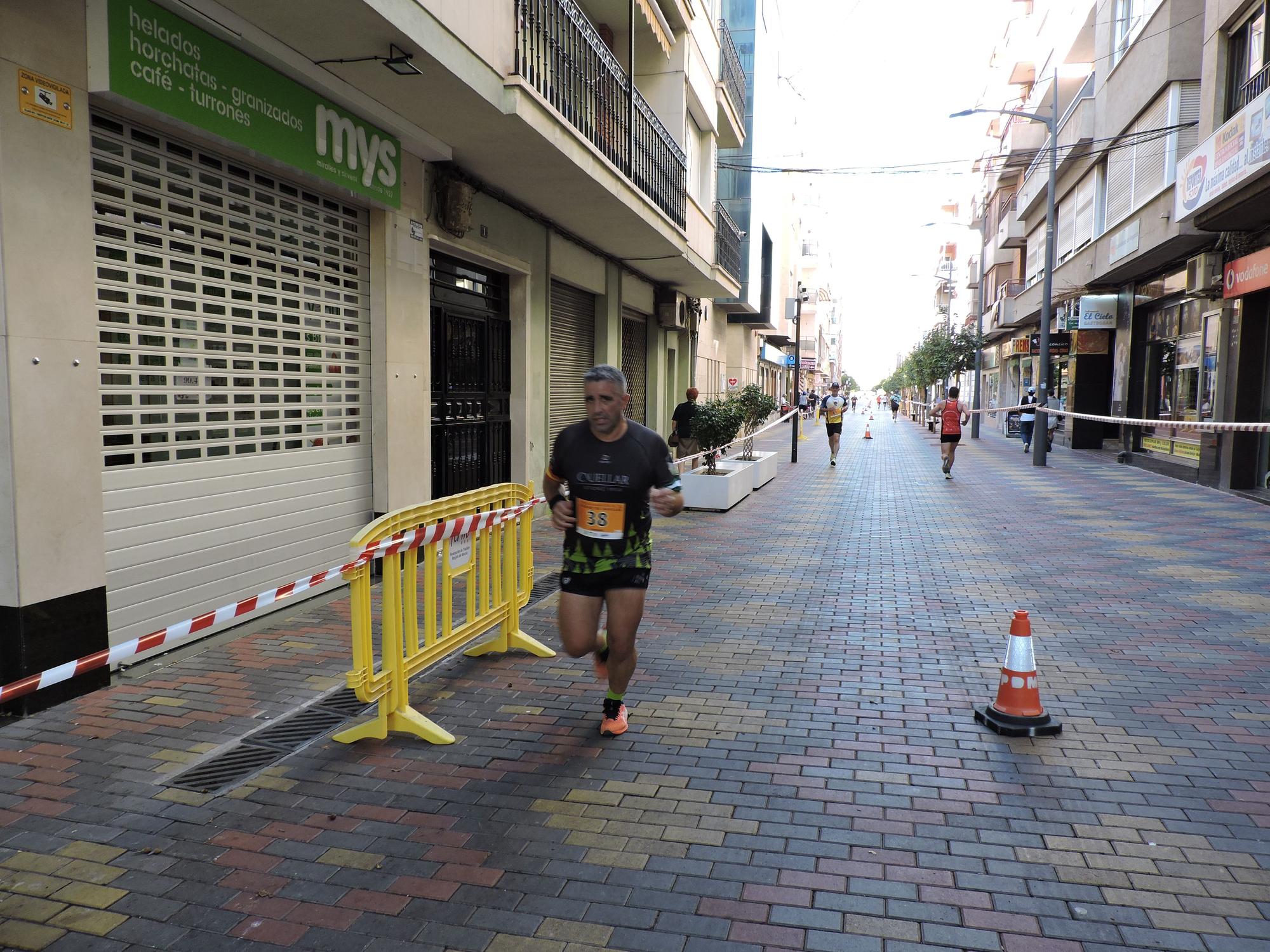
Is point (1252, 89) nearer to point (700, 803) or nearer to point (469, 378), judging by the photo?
point (469, 378)

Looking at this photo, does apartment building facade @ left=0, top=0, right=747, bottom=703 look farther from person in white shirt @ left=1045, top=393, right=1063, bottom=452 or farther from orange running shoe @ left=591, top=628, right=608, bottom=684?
person in white shirt @ left=1045, top=393, right=1063, bottom=452

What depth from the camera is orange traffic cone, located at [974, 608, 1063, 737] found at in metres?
4.52

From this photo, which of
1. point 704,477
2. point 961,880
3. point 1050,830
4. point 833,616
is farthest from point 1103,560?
point 961,880

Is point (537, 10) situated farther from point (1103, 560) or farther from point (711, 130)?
point (711, 130)

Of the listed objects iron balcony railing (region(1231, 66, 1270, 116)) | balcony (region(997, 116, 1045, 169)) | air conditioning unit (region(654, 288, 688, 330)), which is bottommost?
air conditioning unit (region(654, 288, 688, 330))

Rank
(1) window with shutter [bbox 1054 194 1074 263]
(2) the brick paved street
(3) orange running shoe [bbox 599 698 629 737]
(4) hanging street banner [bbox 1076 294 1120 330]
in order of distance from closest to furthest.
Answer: (2) the brick paved street < (3) orange running shoe [bbox 599 698 629 737] < (4) hanging street banner [bbox 1076 294 1120 330] < (1) window with shutter [bbox 1054 194 1074 263]

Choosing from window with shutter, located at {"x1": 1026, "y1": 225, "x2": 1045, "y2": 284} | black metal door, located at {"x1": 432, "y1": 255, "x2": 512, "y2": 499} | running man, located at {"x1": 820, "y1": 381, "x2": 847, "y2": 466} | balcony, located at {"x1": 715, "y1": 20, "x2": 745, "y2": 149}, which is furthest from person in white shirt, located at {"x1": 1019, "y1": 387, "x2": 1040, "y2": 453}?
black metal door, located at {"x1": 432, "y1": 255, "x2": 512, "y2": 499}

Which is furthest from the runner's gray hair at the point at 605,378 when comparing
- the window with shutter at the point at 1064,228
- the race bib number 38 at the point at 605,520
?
the window with shutter at the point at 1064,228

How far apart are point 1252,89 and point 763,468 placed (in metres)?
9.45

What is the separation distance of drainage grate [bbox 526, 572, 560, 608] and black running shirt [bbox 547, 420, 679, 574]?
288cm

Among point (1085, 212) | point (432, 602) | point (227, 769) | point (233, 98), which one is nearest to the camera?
point (227, 769)

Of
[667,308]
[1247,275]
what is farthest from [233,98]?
[1247,275]

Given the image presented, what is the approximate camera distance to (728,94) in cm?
2016

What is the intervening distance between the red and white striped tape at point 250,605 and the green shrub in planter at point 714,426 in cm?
727
